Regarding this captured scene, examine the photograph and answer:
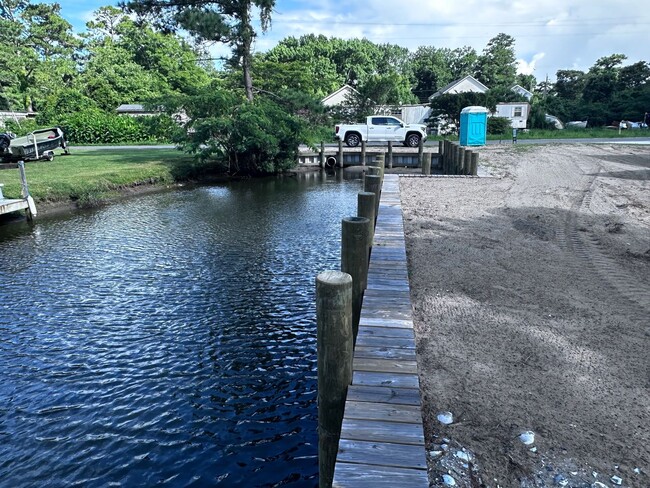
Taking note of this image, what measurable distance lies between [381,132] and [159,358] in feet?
78.3

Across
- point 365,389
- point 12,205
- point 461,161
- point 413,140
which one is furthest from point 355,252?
point 413,140

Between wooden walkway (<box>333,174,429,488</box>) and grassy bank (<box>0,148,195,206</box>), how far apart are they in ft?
43.7

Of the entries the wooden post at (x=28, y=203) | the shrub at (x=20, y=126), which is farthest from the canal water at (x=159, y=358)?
the shrub at (x=20, y=126)

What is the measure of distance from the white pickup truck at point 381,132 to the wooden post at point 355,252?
78.1 feet

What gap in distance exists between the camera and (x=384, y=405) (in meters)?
3.36

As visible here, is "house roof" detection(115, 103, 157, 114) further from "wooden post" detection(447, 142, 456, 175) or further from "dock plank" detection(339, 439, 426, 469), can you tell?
"dock plank" detection(339, 439, 426, 469)

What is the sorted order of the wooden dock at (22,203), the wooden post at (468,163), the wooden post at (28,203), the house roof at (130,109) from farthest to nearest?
the house roof at (130,109), the wooden post at (468,163), the wooden post at (28,203), the wooden dock at (22,203)

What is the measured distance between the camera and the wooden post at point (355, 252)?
4.59 meters

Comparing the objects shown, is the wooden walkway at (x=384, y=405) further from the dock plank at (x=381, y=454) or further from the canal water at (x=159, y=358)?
the canal water at (x=159, y=358)

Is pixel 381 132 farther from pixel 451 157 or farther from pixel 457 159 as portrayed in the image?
pixel 457 159

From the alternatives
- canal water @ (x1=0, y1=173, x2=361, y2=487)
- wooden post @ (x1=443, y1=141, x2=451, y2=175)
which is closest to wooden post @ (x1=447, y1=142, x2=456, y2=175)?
wooden post @ (x1=443, y1=141, x2=451, y2=175)

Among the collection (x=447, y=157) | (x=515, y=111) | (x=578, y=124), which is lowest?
(x=447, y=157)

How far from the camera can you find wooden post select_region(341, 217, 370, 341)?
459 cm

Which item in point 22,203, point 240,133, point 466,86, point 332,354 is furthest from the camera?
point 466,86
